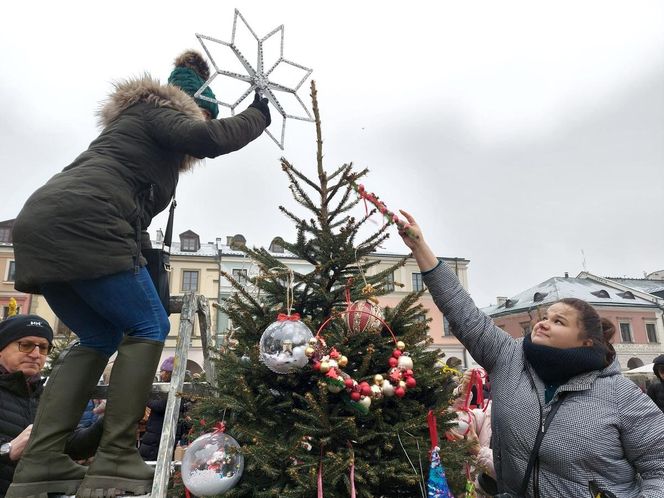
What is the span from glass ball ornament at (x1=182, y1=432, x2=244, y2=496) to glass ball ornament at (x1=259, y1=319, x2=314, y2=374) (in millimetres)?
447

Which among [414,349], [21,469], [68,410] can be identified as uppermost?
[414,349]

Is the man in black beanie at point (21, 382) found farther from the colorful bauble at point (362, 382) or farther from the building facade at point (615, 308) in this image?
the building facade at point (615, 308)

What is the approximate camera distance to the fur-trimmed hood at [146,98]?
7.66 ft

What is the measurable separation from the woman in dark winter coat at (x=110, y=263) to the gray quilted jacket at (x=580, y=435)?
161 centimetres

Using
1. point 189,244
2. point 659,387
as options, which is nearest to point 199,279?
point 189,244

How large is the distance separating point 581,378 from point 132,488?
1.99 m

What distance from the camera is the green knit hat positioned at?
269cm

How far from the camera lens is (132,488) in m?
1.92

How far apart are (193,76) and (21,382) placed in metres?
2.00

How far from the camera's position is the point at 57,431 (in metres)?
1.98

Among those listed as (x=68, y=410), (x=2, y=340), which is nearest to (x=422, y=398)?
(x=68, y=410)

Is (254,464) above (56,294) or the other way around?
the other way around

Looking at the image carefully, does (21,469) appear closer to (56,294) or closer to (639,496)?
(56,294)

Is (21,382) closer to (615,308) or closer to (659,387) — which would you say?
(659,387)
